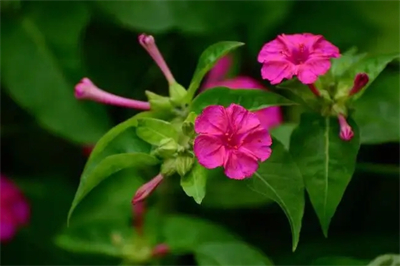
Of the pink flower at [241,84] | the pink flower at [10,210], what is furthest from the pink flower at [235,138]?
the pink flower at [10,210]

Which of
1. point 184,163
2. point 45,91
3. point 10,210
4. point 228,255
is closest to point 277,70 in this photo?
point 184,163

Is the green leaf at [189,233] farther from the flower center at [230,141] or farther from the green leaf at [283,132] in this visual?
the flower center at [230,141]

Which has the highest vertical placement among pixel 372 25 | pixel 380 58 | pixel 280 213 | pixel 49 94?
pixel 380 58

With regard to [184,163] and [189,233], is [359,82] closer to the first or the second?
[184,163]

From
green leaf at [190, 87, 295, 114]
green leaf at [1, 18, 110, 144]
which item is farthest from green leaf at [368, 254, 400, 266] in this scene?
green leaf at [1, 18, 110, 144]

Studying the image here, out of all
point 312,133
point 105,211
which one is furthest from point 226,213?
point 312,133

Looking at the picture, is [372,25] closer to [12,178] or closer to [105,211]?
[105,211]

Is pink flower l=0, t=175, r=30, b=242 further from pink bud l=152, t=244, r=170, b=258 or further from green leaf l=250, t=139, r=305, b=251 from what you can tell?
green leaf l=250, t=139, r=305, b=251
